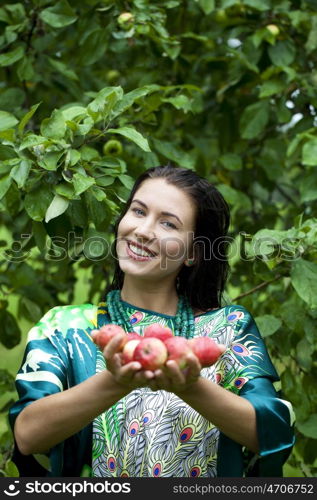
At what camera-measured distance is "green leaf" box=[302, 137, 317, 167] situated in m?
2.68

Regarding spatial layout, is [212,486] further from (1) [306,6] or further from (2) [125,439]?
(1) [306,6]

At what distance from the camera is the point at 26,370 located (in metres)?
1.97

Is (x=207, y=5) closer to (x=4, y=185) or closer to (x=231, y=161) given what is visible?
(x=231, y=161)

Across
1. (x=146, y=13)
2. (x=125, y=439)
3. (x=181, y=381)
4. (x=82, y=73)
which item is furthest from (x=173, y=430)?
(x=82, y=73)

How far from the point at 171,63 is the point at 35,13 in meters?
0.65

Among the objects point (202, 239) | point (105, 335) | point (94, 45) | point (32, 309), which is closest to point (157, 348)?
point (105, 335)

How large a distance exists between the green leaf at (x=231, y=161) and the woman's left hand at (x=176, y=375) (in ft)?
6.04

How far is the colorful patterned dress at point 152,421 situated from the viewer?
1933 mm

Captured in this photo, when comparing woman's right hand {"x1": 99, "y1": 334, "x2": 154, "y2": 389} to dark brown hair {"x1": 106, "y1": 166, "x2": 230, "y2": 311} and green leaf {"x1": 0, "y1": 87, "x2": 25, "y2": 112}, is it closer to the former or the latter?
dark brown hair {"x1": 106, "y1": 166, "x2": 230, "y2": 311}

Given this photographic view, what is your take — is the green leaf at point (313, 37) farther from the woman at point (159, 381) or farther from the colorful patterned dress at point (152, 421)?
the colorful patterned dress at point (152, 421)

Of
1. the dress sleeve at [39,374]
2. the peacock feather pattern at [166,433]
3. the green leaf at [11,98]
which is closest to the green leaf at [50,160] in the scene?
the dress sleeve at [39,374]

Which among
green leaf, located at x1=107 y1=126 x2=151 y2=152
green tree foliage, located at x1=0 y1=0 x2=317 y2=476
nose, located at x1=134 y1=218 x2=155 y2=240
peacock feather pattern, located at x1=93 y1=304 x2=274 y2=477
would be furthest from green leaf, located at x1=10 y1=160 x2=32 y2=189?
peacock feather pattern, located at x1=93 y1=304 x2=274 y2=477

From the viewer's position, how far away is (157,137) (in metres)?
3.38

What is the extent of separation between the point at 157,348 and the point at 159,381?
77mm
